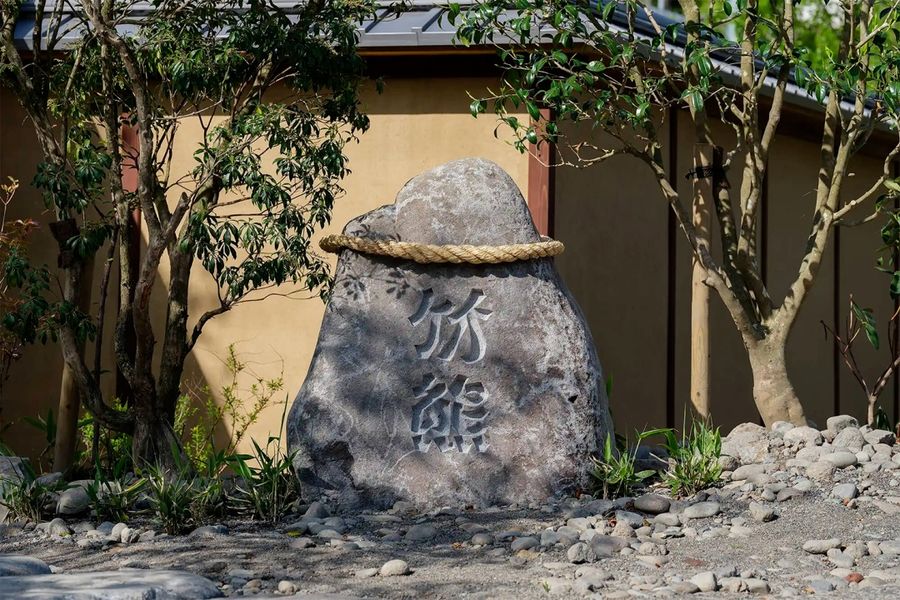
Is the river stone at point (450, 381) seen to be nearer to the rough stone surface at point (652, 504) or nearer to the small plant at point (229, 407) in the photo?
the rough stone surface at point (652, 504)

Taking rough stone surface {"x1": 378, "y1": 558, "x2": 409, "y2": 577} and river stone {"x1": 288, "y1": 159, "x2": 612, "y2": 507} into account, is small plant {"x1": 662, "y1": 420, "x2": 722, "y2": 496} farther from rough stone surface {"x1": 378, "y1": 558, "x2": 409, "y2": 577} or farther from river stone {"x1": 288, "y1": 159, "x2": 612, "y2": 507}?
rough stone surface {"x1": 378, "y1": 558, "x2": 409, "y2": 577}

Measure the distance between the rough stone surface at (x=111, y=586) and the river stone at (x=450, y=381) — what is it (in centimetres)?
154

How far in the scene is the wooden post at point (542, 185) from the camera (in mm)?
7730

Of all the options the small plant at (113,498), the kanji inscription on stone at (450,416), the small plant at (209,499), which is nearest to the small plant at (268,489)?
the small plant at (209,499)

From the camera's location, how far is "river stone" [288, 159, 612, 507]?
19.4 ft

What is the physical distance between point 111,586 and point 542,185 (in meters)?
4.35

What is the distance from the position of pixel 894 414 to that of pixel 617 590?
26.6 ft

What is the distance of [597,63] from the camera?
635 centimetres

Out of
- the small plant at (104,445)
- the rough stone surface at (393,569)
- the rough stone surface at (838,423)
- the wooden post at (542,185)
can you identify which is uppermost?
the wooden post at (542,185)

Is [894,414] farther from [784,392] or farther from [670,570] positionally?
[670,570]

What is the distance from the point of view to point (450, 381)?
19.7 ft

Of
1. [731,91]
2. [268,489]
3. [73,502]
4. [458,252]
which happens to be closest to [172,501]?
[268,489]

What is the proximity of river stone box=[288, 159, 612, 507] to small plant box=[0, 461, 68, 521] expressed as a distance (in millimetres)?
1279

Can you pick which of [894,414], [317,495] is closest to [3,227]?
[317,495]
